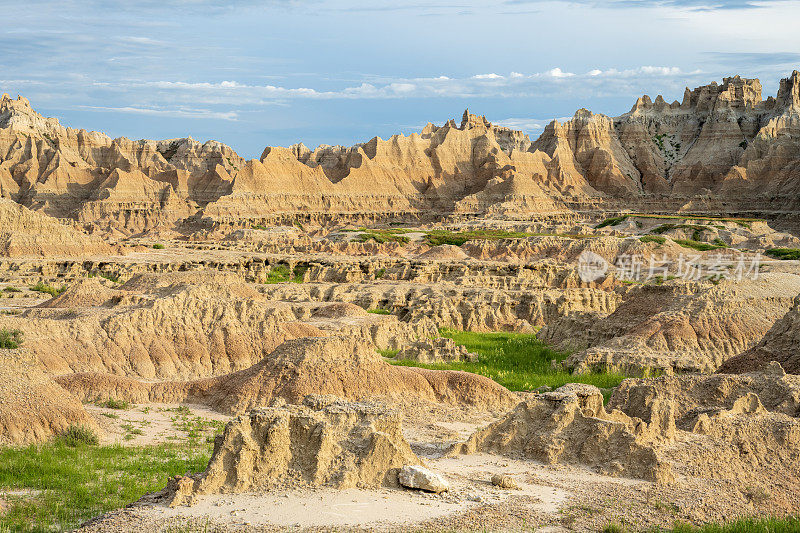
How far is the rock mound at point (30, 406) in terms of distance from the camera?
16.2 metres

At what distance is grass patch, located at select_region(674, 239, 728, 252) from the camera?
77.8m

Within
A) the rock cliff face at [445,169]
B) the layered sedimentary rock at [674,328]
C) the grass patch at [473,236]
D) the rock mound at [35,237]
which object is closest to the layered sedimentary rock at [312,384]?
the layered sedimentary rock at [674,328]

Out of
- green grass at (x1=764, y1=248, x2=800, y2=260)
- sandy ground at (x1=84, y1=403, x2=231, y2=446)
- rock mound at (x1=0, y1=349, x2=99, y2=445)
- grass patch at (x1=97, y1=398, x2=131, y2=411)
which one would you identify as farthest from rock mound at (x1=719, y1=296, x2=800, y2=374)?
green grass at (x1=764, y1=248, x2=800, y2=260)

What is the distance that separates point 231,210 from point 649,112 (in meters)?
91.9

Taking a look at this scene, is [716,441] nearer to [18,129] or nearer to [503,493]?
[503,493]

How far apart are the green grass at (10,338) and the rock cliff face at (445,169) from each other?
318 ft

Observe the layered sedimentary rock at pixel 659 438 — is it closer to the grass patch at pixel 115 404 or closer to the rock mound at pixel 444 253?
the grass patch at pixel 115 404

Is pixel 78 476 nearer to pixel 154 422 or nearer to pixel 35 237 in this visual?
pixel 154 422

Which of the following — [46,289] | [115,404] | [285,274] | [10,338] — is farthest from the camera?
[285,274]

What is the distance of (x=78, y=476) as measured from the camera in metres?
14.2

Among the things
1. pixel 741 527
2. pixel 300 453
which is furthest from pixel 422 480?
pixel 741 527

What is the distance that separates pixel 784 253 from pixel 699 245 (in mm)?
8381

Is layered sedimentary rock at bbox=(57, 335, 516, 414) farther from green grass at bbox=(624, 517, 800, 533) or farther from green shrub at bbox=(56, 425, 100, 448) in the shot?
green grass at bbox=(624, 517, 800, 533)

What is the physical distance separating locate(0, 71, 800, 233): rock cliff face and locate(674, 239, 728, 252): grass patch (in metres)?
45.5
